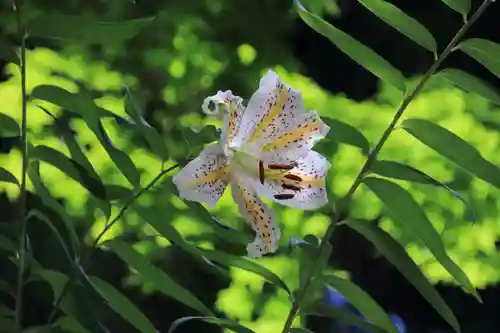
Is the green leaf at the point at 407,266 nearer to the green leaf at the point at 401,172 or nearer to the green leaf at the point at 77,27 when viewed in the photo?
the green leaf at the point at 401,172

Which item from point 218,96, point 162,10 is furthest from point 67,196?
point 218,96

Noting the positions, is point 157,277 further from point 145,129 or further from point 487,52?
point 487,52

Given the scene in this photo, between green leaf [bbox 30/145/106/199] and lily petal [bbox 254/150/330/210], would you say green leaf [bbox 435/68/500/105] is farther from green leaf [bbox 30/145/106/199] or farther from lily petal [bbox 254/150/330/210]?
green leaf [bbox 30/145/106/199]

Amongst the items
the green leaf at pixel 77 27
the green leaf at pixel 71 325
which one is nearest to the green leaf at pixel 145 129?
the green leaf at pixel 77 27

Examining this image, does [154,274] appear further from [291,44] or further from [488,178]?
[291,44]

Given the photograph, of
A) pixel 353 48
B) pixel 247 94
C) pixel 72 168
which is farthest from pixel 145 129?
pixel 247 94

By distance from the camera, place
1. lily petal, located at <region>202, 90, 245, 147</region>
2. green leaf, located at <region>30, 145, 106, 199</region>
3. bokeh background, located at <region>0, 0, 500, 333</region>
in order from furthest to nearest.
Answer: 1. bokeh background, located at <region>0, 0, 500, 333</region>
2. green leaf, located at <region>30, 145, 106, 199</region>
3. lily petal, located at <region>202, 90, 245, 147</region>

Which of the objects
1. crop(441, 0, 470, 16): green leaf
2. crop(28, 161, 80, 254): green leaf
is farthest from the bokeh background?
crop(441, 0, 470, 16): green leaf
